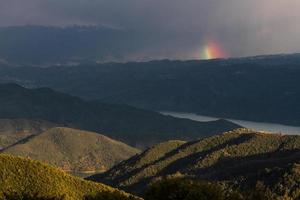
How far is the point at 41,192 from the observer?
86.2 m

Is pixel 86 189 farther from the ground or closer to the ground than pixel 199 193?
closer to the ground

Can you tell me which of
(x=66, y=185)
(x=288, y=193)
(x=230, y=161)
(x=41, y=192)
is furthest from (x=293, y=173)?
(x=41, y=192)

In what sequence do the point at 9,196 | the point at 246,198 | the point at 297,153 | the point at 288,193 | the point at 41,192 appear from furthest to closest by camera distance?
the point at 297,153
the point at 288,193
the point at 41,192
the point at 9,196
the point at 246,198

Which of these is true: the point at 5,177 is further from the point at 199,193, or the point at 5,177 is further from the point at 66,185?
the point at 199,193

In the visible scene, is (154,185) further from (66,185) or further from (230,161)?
(230,161)

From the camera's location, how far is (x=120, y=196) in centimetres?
6825

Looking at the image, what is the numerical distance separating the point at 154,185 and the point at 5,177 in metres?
29.2

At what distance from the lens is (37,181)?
91500 millimetres

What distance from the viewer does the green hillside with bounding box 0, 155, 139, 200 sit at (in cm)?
8750

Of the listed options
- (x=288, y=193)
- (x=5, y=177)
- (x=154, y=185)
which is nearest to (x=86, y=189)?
(x=5, y=177)

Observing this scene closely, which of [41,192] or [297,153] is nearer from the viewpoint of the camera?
[41,192]

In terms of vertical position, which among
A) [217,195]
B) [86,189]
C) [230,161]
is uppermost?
[217,195]

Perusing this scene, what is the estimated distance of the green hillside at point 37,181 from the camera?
87.5m

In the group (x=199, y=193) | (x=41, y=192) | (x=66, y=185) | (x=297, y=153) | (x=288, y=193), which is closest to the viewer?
(x=199, y=193)
